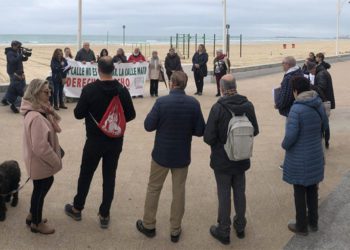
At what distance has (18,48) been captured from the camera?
11.3 meters

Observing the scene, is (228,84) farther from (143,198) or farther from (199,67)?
(199,67)

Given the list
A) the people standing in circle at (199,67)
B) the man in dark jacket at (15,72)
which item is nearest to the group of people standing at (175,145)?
the man in dark jacket at (15,72)

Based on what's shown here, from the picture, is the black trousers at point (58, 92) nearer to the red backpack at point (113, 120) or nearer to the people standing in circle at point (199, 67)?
the people standing in circle at point (199, 67)

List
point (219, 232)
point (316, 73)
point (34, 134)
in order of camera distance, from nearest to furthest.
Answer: point (34, 134)
point (219, 232)
point (316, 73)

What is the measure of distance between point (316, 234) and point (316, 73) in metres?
4.01

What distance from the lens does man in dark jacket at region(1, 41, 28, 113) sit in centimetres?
1127

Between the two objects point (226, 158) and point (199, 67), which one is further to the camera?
point (199, 67)

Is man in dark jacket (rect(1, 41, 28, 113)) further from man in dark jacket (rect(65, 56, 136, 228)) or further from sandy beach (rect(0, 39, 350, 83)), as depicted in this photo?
sandy beach (rect(0, 39, 350, 83))

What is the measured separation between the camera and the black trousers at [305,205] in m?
5.11

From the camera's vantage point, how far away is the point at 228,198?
4.92 m

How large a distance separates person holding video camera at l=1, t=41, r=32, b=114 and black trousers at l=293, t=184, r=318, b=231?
8099 millimetres

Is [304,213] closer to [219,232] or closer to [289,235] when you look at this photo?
[289,235]

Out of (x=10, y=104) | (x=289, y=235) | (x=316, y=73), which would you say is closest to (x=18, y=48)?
(x=10, y=104)

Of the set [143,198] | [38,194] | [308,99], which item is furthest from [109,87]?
[308,99]
